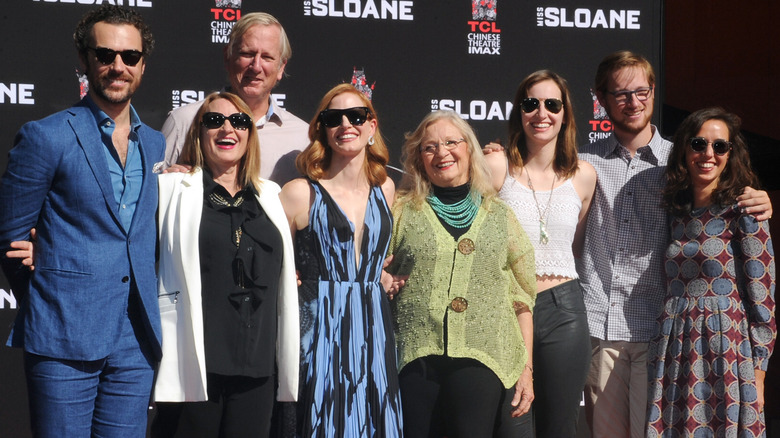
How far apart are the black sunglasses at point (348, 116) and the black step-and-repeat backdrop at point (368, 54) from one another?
1461 millimetres

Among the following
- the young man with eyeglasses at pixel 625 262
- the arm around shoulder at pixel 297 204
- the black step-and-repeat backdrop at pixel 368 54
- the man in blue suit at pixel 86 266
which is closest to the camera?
the man in blue suit at pixel 86 266

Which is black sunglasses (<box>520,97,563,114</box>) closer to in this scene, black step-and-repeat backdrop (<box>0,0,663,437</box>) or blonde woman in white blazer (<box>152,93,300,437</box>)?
blonde woman in white blazer (<box>152,93,300,437</box>)

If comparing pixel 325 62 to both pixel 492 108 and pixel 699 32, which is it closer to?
pixel 492 108

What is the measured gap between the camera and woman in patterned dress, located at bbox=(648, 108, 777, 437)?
3328 mm

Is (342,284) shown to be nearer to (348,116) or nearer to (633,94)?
(348,116)

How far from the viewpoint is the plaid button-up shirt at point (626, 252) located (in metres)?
3.62

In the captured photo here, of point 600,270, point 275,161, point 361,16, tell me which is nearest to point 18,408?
point 275,161

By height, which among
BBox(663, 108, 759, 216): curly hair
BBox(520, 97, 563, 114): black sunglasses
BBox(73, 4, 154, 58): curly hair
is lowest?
BBox(663, 108, 759, 216): curly hair

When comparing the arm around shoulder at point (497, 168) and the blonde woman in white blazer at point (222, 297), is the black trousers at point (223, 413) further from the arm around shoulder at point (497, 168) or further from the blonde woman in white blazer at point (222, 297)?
the arm around shoulder at point (497, 168)

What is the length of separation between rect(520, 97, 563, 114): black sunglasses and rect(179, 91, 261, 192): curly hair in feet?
3.54

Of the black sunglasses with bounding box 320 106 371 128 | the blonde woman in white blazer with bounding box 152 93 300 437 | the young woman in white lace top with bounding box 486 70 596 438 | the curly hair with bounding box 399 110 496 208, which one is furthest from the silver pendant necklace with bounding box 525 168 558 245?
the blonde woman in white blazer with bounding box 152 93 300 437

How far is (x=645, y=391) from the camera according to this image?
3.61m

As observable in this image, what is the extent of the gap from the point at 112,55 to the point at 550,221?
5.58 feet

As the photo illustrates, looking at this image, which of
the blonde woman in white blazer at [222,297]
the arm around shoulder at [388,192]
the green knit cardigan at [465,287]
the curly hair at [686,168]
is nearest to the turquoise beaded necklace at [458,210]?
the green knit cardigan at [465,287]
